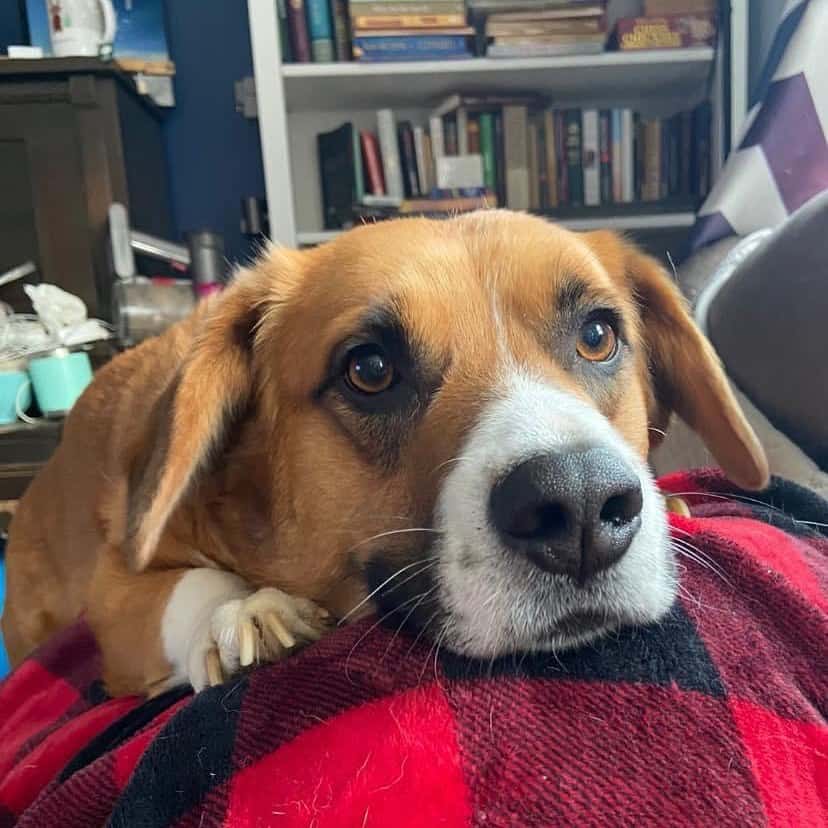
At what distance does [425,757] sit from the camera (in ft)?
1.62

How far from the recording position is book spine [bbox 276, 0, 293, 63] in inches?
103

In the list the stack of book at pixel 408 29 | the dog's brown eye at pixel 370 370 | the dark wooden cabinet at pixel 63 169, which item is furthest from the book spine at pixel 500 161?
the dog's brown eye at pixel 370 370

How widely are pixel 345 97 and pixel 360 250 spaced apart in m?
2.20

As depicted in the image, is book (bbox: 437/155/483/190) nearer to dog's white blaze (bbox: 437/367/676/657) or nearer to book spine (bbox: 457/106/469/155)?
book spine (bbox: 457/106/469/155)

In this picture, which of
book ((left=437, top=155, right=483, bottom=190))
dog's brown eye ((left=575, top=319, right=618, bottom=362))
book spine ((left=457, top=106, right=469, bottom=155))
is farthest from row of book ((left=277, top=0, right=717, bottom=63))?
dog's brown eye ((left=575, top=319, right=618, bottom=362))

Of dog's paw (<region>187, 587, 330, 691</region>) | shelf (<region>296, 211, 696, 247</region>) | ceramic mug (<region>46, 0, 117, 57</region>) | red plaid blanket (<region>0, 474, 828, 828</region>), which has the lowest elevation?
dog's paw (<region>187, 587, 330, 691</region>)

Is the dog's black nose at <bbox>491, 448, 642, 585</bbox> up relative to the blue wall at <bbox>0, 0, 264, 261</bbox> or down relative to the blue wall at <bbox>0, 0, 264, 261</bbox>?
down

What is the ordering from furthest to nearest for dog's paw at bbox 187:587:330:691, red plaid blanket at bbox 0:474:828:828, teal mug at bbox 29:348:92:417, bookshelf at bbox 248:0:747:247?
bookshelf at bbox 248:0:747:247
teal mug at bbox 29:348:92:417
dog's paw at bbox 187:587:330:691
red plaid blanket at bbox 0:474:828:828

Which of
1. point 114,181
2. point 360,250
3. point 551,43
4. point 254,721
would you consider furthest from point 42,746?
point 551,43

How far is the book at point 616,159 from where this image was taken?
2912mm

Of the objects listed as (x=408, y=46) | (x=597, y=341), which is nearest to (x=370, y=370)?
(x=597, y=341)

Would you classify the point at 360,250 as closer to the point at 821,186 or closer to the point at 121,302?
the point at 821,186

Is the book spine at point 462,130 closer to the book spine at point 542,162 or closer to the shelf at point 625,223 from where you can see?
the book spine at point 542,162

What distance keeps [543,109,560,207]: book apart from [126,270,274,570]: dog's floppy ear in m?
2.11
